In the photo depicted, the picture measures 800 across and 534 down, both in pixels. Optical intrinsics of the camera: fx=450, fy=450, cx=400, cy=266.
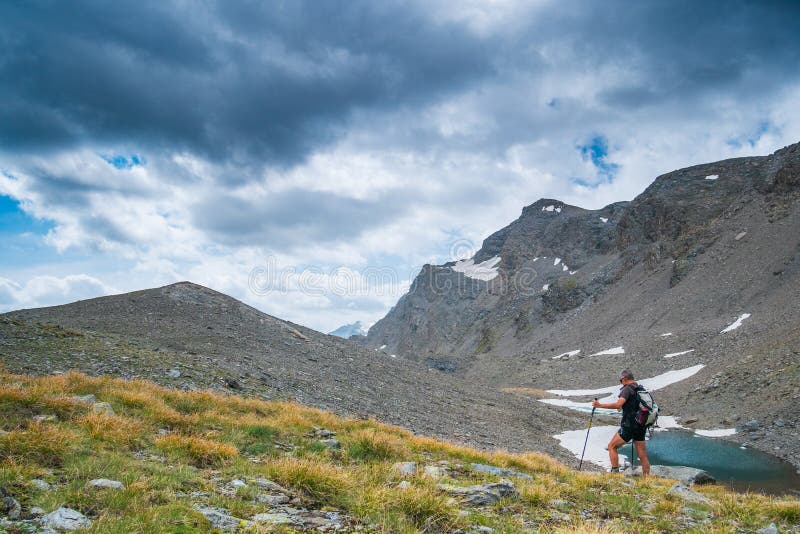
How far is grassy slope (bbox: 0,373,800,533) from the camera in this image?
585 centimetres

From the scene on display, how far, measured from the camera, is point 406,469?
372 inches

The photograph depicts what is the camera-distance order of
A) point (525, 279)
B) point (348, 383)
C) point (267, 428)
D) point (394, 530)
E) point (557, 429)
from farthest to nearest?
point (525, 279) → point (557, 429) → point (348, 383) → point (267, 428) → point (394, 530)

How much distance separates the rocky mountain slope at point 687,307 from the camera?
4309cm

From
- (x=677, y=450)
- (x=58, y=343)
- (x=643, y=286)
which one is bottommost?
(x=677, y=450)

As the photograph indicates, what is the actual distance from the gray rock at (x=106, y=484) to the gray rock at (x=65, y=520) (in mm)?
862

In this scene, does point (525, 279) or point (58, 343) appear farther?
point (525, 279)

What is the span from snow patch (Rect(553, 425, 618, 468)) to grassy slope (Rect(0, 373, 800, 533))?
1968 centimetres

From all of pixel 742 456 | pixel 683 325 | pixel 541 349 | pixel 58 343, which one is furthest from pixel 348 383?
pixel 541 349

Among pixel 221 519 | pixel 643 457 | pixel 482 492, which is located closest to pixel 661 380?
pixel 643 457

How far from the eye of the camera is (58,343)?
21.5m

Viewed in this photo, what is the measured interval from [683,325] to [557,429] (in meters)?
52.2

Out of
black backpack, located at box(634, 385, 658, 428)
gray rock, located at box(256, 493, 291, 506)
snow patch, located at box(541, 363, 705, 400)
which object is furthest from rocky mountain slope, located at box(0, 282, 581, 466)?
snow patch, located at box(541, 363, 705, 400)

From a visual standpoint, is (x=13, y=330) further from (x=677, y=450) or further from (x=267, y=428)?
(x=677, y=450)

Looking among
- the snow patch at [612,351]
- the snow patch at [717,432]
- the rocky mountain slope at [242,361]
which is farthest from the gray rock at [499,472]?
the snow patch at [612,351]
